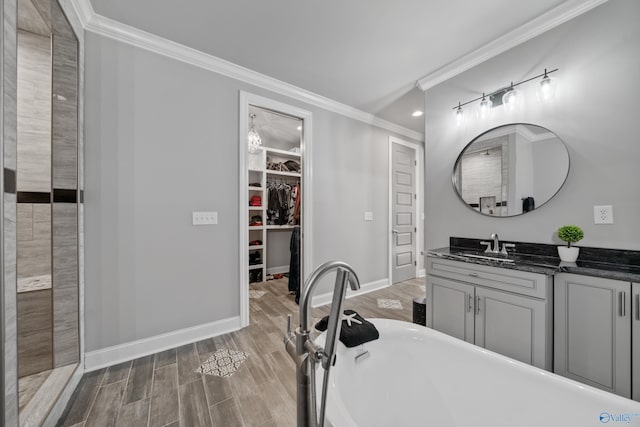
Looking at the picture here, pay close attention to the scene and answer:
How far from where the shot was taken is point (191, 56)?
7.14 ft

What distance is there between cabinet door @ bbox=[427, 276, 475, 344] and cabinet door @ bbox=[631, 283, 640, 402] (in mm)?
725

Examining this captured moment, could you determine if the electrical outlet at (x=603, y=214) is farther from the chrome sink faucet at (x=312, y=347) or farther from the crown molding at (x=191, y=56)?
the crown molding at (x=191, y=56)

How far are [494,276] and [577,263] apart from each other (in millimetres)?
490

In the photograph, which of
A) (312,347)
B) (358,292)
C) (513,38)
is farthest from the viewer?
(358,292)

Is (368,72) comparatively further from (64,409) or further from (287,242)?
(64,409)

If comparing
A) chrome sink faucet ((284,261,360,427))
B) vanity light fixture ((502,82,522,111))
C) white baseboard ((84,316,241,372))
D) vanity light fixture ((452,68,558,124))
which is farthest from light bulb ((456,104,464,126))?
white baseboard ((84,316,241,372))

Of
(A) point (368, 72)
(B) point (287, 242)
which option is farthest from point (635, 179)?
(B) point (287, 242)

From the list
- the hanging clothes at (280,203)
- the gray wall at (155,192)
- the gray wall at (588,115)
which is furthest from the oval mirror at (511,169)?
the hanging clothes at (280,203)

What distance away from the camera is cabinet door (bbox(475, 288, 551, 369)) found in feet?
4.87

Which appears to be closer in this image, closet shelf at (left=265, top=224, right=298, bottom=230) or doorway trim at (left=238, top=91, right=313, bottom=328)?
doorway trim at (left=238, top=91, right=313, bottom=328)

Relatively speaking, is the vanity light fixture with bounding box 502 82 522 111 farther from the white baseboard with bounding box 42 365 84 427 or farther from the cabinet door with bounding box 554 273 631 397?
the white baseboard with bounding box 42 365 84 427

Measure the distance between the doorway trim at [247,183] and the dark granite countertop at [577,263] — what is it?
1.50m

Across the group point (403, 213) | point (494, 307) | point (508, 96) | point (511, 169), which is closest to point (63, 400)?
point (494, 307)

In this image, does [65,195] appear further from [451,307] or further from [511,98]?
[511,98]
